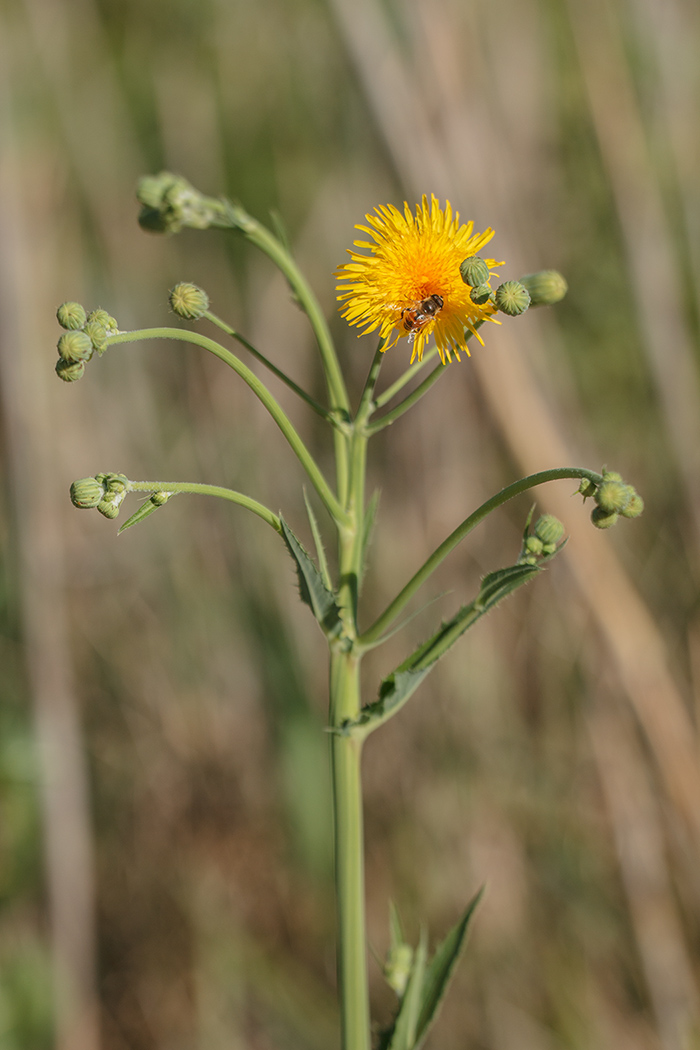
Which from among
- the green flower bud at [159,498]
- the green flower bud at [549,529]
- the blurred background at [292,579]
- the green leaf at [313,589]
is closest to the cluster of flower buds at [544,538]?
the green flower bud at [549,529]

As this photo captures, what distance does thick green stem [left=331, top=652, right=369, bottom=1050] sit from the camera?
1014 millimetres

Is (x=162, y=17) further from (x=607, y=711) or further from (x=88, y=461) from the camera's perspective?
(x=607, y=711)

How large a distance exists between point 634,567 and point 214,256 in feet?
7.00

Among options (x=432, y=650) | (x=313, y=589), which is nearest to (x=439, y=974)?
(x=432, y=650)

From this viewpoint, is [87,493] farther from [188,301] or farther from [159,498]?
[188,301]

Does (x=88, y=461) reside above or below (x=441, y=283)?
above

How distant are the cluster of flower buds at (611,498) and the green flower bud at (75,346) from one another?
0.64 m

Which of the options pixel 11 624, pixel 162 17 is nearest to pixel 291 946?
pixel 11 624

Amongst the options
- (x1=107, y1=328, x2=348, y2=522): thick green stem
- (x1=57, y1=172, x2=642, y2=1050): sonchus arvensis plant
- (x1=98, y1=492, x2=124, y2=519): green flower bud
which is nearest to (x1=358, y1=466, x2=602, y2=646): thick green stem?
(x1=57, y1=172, x2=642, y2=1050): sonchus arvensis plant

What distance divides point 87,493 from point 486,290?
0.57 meters

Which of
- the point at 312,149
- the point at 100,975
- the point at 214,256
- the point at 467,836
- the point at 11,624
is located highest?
the point at 312,149

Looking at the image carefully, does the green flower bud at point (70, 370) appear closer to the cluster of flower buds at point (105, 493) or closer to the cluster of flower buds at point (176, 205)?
the cluster of flower buds at point (105, 493)

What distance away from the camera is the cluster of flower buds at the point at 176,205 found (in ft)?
3.53

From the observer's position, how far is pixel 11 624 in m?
2.98
